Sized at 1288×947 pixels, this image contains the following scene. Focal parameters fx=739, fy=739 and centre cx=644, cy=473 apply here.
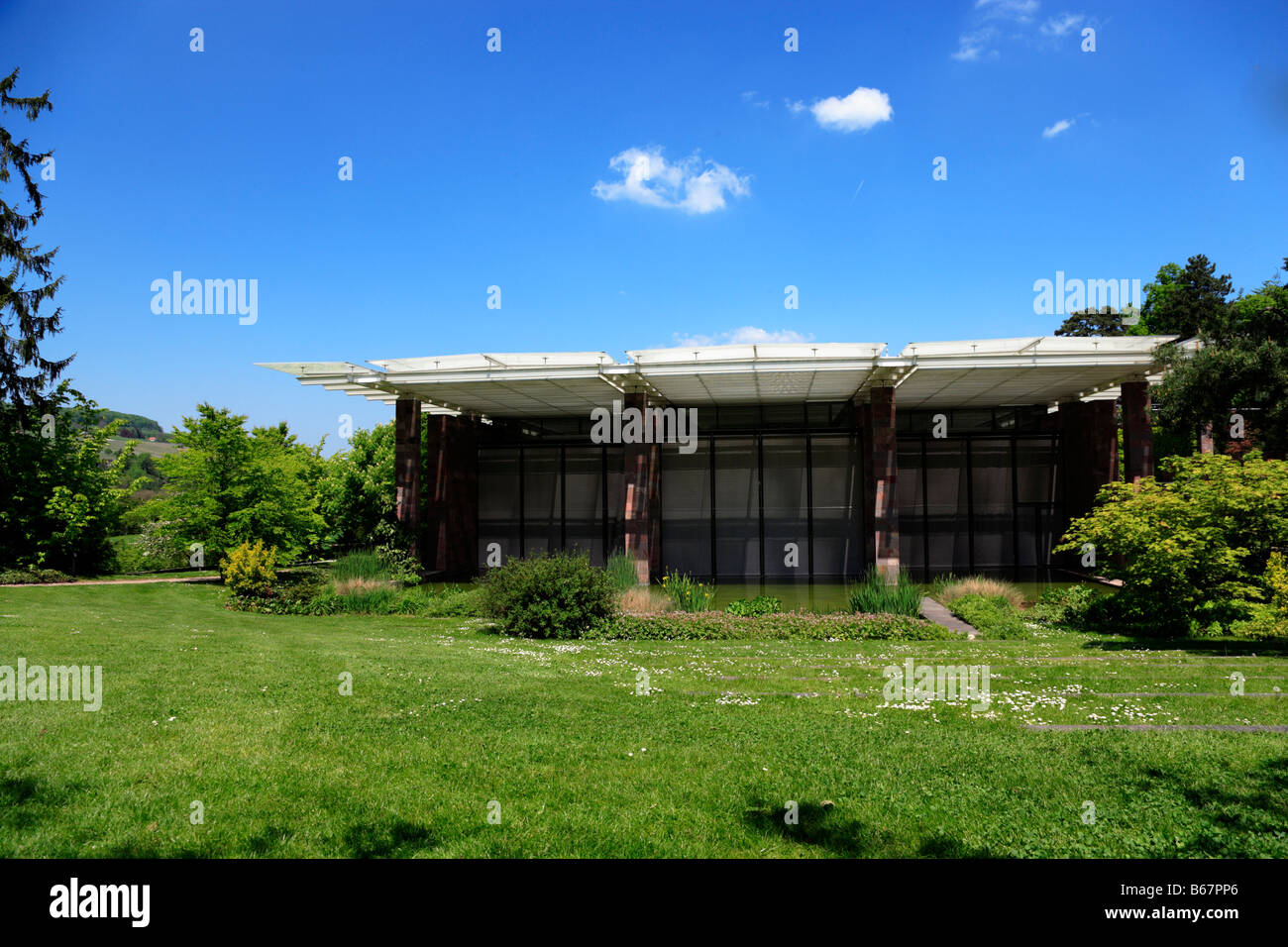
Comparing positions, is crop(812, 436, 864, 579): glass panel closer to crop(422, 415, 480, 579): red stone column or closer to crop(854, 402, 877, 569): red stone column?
crop(854, 402, 877, 569): red stone column

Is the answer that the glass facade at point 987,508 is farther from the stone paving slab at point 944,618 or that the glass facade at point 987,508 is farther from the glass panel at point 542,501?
the glass panel at point 542,501

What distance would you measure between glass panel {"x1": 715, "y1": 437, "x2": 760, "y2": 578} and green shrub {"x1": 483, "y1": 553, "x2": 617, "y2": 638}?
503 inches

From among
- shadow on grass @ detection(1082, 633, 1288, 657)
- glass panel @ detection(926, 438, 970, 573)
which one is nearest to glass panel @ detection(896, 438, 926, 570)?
glass panel @ detection(926, 438, 970, 573)

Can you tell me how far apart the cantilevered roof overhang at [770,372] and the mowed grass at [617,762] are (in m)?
11.0

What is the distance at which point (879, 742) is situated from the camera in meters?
6.55

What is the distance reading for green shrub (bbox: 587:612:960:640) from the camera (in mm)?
14328

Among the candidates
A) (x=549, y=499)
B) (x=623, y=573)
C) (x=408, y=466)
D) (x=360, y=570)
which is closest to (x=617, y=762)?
(x=623, y=573)

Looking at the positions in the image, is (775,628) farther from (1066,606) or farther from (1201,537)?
(1201,537)

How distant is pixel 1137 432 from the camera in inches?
853

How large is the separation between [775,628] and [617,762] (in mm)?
9150

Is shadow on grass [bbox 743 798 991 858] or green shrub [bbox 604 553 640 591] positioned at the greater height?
green shrub [bbox 604 553 640 591]
